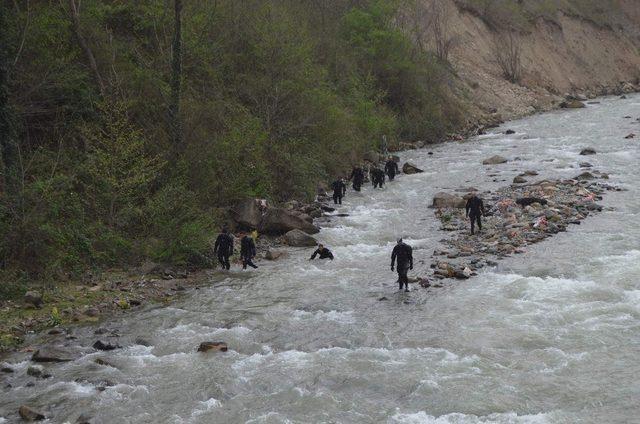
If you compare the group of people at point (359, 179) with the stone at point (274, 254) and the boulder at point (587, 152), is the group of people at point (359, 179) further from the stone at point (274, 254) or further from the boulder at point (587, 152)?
the boulder at point (587, 152)

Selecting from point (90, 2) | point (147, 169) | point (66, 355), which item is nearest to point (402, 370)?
point (66, 355)

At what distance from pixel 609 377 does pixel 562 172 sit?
77.2 feet

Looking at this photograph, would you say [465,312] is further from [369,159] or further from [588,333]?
[369,159]

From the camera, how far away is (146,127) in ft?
86.2

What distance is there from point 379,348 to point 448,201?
15.3 meters

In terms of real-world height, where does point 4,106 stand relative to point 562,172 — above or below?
Answer: above

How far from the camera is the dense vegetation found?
20344 mm

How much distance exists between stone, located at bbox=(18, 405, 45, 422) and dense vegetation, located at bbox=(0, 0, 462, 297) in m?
6.50

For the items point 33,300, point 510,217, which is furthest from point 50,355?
point 510,217

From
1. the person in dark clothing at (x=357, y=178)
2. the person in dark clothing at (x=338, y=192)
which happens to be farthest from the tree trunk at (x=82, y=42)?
the person in dark clothing at (x=357, y=178)

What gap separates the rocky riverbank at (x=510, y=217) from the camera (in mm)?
21484

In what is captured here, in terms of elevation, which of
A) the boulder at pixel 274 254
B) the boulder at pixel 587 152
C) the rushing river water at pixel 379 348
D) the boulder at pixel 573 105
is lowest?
the rushing river water at pixel 379 348

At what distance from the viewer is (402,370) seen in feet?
45.0

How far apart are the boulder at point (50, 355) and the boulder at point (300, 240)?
35.0 feet
